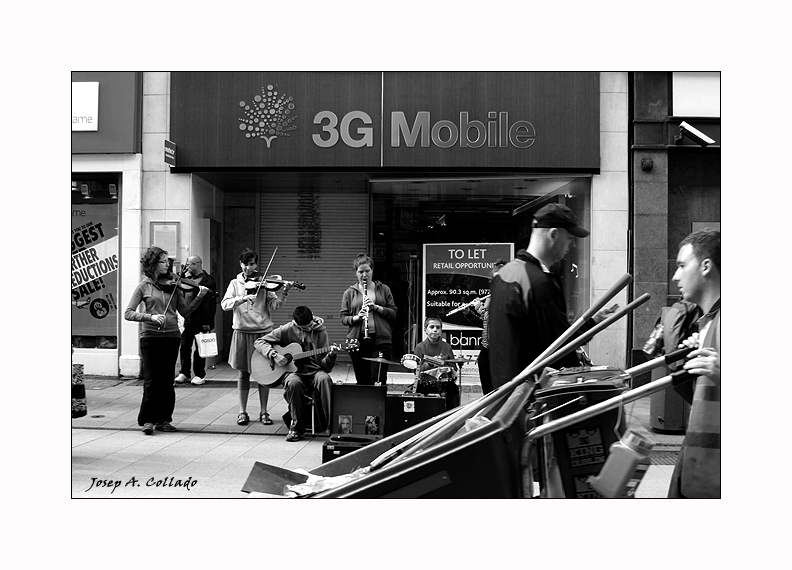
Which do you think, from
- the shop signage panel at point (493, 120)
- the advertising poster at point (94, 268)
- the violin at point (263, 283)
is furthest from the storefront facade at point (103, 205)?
the shop signage panel at point (493, 120)

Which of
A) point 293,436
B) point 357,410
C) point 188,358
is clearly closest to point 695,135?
point 357,410

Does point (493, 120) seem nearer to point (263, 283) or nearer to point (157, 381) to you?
point (263, 283)

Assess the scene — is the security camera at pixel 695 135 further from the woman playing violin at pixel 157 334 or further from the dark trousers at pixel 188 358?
the dark trousers at pixel 188 358

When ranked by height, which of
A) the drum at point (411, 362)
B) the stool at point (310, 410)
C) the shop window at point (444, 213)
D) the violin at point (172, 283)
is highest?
the shop window at point (444, 213)

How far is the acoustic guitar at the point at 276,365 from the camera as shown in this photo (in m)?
6.28

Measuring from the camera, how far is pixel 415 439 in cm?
353

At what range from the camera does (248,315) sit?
677 centimetres

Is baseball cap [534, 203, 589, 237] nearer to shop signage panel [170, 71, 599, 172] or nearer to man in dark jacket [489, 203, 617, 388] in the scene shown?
man in dark jacket [489, 203, 617, 388]

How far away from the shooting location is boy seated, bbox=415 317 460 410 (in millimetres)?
5668

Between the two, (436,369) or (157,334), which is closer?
(436,369)

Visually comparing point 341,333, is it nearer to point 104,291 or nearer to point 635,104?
point 104,291

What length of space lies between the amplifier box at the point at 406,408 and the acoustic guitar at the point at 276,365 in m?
1.02

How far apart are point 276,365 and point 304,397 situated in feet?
1.34
